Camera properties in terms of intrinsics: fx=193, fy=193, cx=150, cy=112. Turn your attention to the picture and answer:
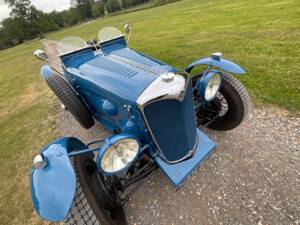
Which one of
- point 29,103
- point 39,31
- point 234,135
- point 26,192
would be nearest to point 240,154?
point 234,135

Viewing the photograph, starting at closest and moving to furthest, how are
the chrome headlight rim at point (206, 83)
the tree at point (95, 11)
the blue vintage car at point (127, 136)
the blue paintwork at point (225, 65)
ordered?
the blue vintage car at point (127, 136) < the chrome headlight rim at point (206, 83) < the blue paintwork at point (225, 65) < the tree at point (95, 11)

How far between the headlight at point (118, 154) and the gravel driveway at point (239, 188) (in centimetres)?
89

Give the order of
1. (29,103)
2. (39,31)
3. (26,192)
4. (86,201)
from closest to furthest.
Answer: (86,201)
(26,192)
(29,103)
(39,31)

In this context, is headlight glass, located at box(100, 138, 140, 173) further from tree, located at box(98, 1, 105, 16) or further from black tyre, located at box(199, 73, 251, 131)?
tree, located at box(98, 1, 105, 16)

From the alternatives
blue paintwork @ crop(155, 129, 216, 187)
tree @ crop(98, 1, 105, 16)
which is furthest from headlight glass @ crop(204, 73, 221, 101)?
tree @ crop(98, 1, 105, 16)

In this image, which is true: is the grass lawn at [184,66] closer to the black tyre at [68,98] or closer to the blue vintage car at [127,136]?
the blue vintage car at [127,136]

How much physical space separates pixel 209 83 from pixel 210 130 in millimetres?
1004

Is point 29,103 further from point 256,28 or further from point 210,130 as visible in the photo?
point 256,28

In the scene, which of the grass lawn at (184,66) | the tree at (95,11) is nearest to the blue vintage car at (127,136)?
the grass lawn at (184,66)

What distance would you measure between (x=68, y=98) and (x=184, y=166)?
190 centimetres

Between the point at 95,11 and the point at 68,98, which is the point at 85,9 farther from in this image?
the point at 68,98

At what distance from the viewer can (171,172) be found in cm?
200

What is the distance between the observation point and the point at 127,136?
168cm

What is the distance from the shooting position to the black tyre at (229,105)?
2.54 m
